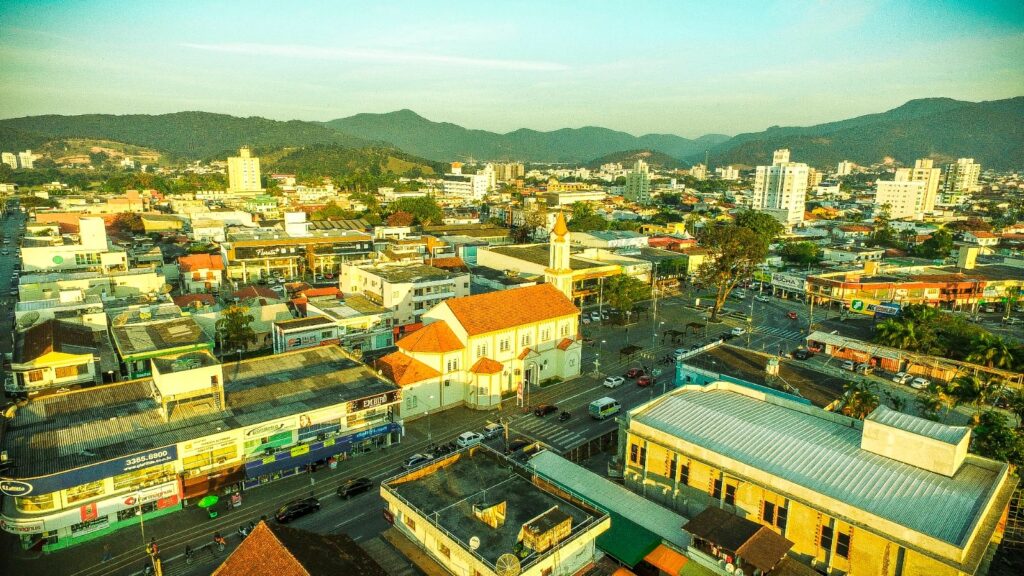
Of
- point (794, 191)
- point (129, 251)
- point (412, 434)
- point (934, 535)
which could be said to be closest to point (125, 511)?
point (412, 434)

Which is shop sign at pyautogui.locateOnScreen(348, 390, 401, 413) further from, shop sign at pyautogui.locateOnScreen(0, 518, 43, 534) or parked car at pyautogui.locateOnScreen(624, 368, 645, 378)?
parked car at pyautogui.locateOnScreen(624, 368, 645, 378)

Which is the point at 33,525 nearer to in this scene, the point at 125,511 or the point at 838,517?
the point at 125,511

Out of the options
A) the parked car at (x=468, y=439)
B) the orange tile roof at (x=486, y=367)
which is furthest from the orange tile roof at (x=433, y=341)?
the parked car at (x=468, y=439)

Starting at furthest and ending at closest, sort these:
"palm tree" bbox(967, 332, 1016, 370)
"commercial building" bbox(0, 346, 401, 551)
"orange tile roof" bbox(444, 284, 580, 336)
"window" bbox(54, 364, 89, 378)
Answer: "orange tile roof" bbox(444, 284, 580, 336) < "palm tree" bbox(967, 332, 1016, 370) < "window" bbox(54, 364, 89, 378) < "commercial building" bbox(0, 346, 401, 551)

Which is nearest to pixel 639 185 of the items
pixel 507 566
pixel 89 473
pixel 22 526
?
pixel 89 473

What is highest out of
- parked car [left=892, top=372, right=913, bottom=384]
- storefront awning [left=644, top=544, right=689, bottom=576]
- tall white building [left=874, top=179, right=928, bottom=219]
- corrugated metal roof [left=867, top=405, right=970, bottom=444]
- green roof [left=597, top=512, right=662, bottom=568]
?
tall white building [left=874, top=179, right=928, bottom=219]

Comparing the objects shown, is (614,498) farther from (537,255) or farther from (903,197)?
(903,197)

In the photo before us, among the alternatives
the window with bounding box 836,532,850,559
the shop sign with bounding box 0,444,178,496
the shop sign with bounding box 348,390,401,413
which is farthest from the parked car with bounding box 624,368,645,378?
the shop sign with bounding box 0,444,178,496
